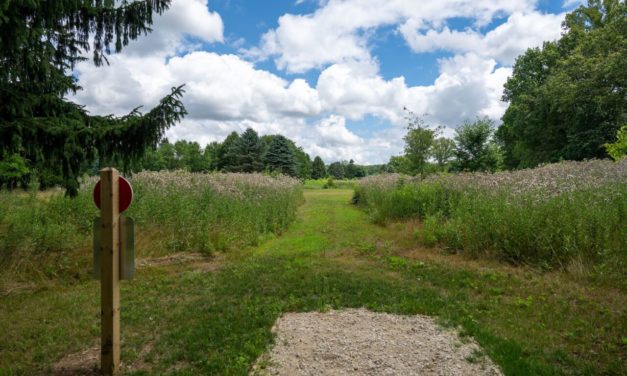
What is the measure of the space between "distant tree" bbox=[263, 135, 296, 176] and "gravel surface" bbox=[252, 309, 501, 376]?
38.9 metres

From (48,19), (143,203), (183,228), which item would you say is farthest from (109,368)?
(143,203)

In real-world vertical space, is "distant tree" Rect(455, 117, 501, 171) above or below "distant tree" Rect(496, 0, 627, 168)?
below

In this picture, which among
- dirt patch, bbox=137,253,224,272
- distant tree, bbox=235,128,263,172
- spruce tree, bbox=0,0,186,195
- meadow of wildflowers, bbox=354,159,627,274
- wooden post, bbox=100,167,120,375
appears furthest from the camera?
distant tree, bbox=235,128,263,172

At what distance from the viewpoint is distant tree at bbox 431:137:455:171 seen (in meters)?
16.4

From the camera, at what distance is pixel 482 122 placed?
54.2 ft

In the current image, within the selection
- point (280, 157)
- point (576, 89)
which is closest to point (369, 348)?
point (576, 89)

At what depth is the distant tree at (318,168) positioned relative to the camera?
278ft

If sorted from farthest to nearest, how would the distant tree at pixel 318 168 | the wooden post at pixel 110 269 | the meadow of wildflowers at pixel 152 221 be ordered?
1. the distant tree at pixel 318 168
2. the meadow of wildflowers at pixel 152 221
3. the wooden post at pixel 110 269

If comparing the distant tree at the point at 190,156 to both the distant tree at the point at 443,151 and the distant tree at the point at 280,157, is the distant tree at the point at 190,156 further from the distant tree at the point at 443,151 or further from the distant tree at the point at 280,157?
the distant tree at the point at 443,151

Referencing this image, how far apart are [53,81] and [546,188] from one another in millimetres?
9254

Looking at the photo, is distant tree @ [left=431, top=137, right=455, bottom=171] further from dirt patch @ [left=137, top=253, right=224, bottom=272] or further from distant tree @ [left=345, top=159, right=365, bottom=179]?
distant tree @ [left=345, top=159, right=365, bottom=179]

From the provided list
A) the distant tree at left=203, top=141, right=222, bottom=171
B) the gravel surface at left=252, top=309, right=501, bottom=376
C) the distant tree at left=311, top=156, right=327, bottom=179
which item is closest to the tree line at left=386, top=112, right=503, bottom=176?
the gravel surface at left=252, top=309, right=501, bottom=376

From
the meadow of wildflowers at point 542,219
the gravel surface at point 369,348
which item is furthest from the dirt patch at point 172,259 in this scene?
the meadow of wildflowers at point 542,219

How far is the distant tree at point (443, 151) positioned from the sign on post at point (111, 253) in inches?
584
